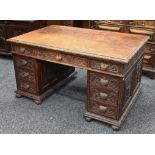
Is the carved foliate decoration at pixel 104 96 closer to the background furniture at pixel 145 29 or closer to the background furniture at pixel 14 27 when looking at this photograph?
the background furniture at pixel 145 29

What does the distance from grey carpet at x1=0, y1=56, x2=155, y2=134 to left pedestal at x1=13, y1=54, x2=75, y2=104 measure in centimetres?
8

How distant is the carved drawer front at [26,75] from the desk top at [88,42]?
1.03 feet

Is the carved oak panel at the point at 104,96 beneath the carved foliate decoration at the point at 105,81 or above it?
beneath

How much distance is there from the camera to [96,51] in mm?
1923

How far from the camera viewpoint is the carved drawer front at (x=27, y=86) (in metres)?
2.39

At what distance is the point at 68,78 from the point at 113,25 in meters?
0.86

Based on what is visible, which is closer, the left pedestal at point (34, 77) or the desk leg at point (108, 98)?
the desk leg at point (108, 98)

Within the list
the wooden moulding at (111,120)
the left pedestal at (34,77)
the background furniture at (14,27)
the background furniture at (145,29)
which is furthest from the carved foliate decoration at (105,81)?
the background furniture at (14,27)

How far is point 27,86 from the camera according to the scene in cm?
242

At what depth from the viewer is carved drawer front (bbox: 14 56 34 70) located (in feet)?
7.51

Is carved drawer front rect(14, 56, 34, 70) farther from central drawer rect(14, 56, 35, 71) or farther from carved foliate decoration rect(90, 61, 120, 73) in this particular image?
carved foliate decoration rect(90, 61, 120, 73)

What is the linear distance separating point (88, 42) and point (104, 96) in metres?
0.50

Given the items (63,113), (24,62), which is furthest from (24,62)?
(63,113)

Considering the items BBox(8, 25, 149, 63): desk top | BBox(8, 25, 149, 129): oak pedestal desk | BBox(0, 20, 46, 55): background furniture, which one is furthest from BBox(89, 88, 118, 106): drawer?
BBox(0, 20, 46, 55): background furniture
